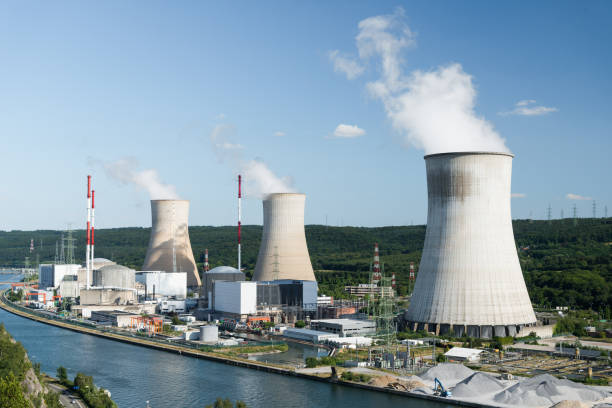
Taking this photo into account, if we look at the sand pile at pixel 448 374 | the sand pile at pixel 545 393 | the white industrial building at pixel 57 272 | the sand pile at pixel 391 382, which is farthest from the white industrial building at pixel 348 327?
the white industrial building at pixel 57 272

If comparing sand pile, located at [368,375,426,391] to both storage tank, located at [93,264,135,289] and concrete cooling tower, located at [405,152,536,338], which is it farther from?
storage tank, located at [93,264,135,289]

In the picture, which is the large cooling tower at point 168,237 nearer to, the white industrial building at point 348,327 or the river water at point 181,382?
the river water at point 181,382

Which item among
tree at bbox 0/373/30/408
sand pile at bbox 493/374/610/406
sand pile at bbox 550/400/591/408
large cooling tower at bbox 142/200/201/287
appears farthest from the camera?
large cooling tower at bbox 142/200/201/287

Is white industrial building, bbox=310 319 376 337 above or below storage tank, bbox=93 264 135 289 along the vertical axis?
below

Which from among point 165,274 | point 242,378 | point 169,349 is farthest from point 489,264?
point 165,274

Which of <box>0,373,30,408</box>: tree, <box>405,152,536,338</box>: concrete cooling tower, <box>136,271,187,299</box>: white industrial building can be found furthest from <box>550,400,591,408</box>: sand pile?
<box>136,271,187,299</box>: white industrial building

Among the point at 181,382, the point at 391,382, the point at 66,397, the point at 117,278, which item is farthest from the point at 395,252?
the point at 66,397
